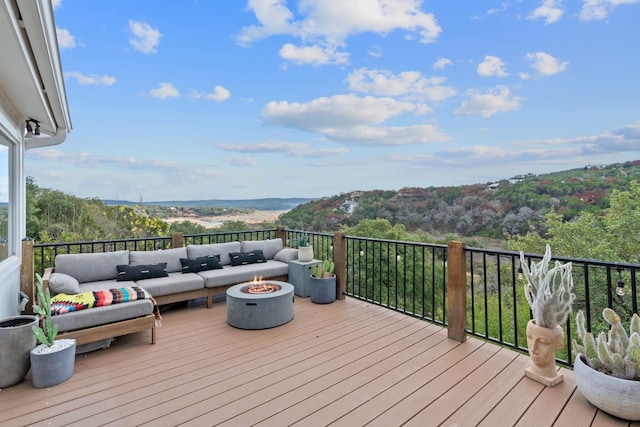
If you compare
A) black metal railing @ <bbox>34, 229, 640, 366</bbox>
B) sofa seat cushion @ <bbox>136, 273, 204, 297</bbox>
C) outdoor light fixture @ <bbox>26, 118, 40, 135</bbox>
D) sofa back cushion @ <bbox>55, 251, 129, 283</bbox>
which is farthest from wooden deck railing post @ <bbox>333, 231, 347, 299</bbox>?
outdoor light fixture @ <bbox>26, 118, 40, 135</bbox>

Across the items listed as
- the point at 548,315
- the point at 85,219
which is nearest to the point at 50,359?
the point at 548,315

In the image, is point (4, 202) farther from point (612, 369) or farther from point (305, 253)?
point (612, 369)

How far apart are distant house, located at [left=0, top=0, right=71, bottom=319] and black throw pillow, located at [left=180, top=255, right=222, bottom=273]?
1.69 metres

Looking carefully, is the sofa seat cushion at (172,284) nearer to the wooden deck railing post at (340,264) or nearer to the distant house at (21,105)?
the distant house at (21,105)

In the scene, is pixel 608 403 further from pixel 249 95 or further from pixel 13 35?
pixel 249 95

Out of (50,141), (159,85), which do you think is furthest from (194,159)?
(50,141)

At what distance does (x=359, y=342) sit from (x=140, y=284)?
2892 mm

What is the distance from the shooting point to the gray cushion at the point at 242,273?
14.3 ft

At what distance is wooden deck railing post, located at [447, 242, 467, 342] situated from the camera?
3105mm

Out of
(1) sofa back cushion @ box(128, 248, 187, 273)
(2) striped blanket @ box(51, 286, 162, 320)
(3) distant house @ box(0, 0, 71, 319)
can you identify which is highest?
(3) distant house @ box(0, 0, 71, 319)

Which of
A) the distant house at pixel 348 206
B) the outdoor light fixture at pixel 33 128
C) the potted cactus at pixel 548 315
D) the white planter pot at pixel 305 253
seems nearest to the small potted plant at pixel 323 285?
the white planter pot at pixel 305 253

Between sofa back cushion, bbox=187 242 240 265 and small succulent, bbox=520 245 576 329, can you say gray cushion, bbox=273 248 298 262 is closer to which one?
sofa back cushion, bbox=187 242 240 265

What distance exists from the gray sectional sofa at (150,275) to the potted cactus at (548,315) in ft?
Result: 11.4

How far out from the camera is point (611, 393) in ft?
6.13
